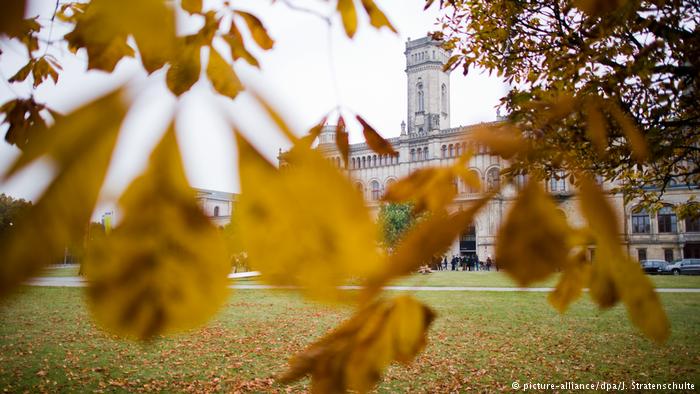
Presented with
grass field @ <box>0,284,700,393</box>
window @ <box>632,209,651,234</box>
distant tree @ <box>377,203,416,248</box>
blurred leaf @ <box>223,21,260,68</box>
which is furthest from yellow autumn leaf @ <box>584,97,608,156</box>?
window @ <box>632,209,651,234</box>

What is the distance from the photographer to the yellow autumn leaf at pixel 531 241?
1.07ft

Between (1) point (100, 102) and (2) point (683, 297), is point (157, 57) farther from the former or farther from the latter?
(2) point (683, 297)

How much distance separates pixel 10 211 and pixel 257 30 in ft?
0.96

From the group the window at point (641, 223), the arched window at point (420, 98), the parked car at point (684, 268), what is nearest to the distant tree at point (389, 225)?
the parked car at point (684, 268)

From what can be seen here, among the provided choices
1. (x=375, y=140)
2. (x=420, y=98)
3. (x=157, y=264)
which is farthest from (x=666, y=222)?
(x=157, y=264)

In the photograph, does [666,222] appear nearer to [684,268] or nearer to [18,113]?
[684,268]

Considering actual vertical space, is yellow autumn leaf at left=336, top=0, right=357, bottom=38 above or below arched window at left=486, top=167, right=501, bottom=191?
above

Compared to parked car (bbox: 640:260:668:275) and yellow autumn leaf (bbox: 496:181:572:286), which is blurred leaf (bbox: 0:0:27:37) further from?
parked car (bbox: 640:260:668:275)

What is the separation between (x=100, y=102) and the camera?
263mm

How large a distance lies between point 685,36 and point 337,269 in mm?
2102

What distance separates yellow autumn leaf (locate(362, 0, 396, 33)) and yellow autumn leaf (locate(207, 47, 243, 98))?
0.78ft

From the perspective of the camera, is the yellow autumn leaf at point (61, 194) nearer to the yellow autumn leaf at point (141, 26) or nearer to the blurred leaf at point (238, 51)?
the yellow autumn leaf at point (141, 26)

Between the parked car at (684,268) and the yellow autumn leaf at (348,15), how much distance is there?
22.2 meters

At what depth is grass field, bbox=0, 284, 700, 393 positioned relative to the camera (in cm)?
386
